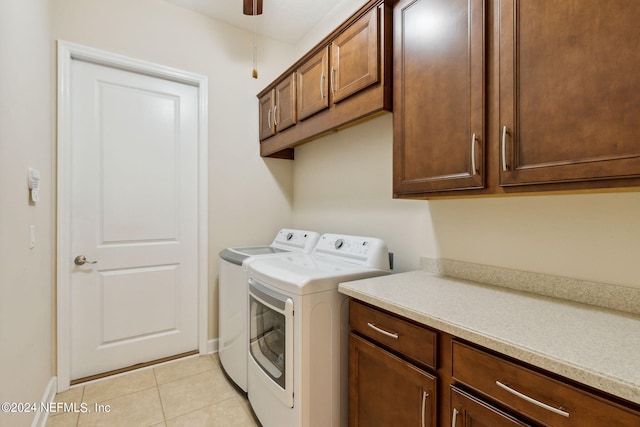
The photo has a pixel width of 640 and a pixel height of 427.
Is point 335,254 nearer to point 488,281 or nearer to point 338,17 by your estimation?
point 488,281

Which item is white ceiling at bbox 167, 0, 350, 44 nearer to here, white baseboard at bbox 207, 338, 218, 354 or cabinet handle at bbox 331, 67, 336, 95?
cabinet handle at bbox 331, 67, 336, 95

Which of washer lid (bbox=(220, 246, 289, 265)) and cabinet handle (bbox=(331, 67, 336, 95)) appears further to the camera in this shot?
washer lid (bbox=(220, 246, 289, 265))

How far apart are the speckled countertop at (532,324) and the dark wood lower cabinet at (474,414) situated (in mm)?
184

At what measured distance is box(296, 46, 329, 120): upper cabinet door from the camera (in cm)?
181

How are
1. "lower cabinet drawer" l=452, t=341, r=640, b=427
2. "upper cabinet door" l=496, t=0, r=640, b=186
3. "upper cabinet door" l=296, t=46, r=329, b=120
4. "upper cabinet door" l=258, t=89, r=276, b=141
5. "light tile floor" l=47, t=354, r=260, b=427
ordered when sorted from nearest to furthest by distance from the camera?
"lower cabinet drawer" l=452, t=341, r=640, b=427 < "upper cabinet door" l=496, t=0, r=640, b=186 < "light tile floor" l=47, t=354, r=260, b=427 < "upper cabinet door" l=296, t=46, r=329, b=120 < "upper cabinet door" l=258, t=89, r=276, b=141

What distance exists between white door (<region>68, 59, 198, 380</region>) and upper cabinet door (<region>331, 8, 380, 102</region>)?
136cm

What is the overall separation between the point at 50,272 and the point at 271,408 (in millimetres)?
1650

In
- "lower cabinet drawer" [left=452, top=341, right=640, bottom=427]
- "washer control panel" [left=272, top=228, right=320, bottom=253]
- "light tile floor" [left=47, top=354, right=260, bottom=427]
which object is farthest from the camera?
"washer control panel" [left=272, top=228, right=320, bottom=253]

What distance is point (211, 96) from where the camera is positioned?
Answer: 2496mm

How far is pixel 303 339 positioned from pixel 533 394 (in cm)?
84

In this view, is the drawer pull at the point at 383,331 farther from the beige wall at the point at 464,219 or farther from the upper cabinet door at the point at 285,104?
the upper cabinet door at the point at 285,104

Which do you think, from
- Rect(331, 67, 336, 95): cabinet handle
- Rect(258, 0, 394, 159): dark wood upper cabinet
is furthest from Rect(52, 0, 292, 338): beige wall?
Rect(331, 67, 336, 95): cabinet handle

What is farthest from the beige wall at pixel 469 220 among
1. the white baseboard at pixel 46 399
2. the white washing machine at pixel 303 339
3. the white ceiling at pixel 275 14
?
the white baseboard at pixel 46 399

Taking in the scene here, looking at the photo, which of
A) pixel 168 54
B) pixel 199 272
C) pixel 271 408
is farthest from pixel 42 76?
pixel 271 408
